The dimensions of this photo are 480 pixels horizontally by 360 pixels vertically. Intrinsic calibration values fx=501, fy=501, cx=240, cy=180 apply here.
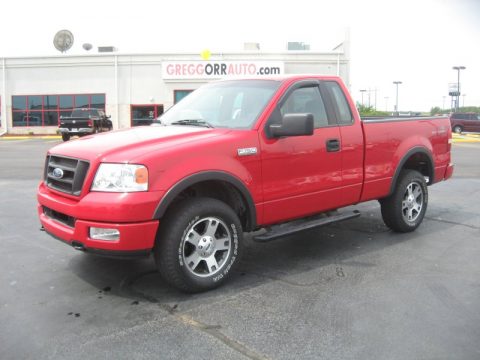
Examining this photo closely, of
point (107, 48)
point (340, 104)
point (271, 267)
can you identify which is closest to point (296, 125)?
point (340, 104)

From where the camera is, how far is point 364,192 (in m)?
5.77

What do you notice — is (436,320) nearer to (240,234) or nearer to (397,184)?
(240,234)

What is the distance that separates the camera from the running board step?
15.5ft

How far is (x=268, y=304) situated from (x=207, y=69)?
97.1ft

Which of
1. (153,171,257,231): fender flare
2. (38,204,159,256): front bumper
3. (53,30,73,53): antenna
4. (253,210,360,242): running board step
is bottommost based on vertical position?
(253,210,360,242): running board step

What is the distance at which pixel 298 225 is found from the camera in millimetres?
5191

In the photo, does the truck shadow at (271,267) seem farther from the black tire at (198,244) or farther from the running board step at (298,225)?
the running board step at (298,225)

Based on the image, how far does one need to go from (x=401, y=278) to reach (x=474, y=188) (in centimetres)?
639

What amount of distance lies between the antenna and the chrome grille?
35714 mm

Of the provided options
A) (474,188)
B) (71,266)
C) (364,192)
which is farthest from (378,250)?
(474,188)

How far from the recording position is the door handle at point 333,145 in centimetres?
523

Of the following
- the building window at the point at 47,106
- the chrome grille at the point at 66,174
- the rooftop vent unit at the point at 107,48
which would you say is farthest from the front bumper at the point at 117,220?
the rooftop vent unit at the point at 107,48

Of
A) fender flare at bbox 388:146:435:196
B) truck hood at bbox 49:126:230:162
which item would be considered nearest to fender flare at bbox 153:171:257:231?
truck hood at bbox 49:126:230:162

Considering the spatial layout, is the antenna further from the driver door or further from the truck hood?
the driver door
